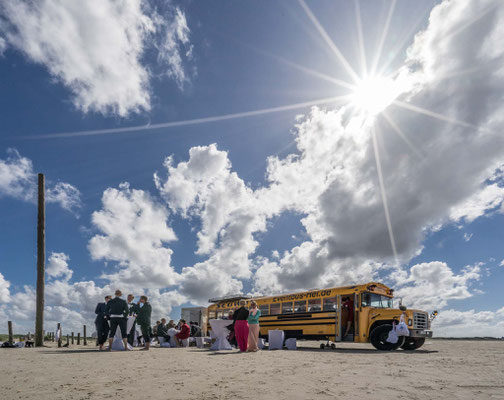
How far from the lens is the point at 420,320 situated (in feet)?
46.3

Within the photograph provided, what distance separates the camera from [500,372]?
6.47 meters

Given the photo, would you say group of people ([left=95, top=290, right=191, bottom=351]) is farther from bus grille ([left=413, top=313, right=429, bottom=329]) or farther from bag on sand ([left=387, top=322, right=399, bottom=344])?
bus grille ([left=413, top=313, right=429, bottom=329])

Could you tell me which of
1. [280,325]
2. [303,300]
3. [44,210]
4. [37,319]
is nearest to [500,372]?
[303,300]

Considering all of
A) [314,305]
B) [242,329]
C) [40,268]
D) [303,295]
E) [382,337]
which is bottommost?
[382,337]

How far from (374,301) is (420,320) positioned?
5.77 ft

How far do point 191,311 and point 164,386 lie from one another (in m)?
23.9

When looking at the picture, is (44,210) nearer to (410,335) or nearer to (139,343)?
(139,343)

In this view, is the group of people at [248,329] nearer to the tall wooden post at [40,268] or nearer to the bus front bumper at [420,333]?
the bus front bumper at [420,333]

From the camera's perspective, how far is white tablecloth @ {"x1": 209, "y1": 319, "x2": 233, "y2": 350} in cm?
1224

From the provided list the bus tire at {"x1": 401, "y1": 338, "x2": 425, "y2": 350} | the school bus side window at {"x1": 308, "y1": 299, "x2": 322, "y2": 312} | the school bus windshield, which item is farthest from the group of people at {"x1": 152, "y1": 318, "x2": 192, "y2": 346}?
the bus tire at {"x1": 401, "y1": 338, "x2": 425, "y2": 350}

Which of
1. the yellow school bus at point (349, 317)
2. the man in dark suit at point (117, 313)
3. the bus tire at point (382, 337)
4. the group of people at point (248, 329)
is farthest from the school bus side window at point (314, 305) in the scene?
the man in dark suit at point (117, 313)

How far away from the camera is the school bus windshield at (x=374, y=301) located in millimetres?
14508

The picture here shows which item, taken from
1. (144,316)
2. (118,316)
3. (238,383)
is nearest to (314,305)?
(144,316)

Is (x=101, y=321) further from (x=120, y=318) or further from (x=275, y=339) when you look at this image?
(x=275, y=339)
